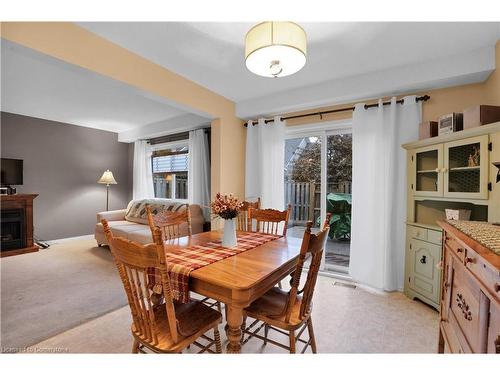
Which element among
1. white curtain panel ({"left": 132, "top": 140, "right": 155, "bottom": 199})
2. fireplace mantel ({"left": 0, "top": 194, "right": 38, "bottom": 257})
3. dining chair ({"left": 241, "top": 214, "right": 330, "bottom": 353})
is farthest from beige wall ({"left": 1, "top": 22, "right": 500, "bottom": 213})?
fireplace mantel ({"left": 0, "top": 194, "right": 38, "bottom": 257})

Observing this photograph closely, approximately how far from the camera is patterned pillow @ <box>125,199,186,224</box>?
4.15 metres

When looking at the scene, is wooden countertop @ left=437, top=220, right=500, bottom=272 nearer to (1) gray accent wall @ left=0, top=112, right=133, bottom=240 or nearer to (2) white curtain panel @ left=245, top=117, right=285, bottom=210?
(2) white curtain panel @ left=245, top=117, right=285, bottom=210

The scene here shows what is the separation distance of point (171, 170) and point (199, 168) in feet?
3.90

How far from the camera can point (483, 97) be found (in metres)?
2.28

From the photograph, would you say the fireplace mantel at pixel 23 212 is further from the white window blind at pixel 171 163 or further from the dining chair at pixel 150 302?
the dining chair at pixel 150 302

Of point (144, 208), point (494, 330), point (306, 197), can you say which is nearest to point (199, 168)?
point (144, 208)

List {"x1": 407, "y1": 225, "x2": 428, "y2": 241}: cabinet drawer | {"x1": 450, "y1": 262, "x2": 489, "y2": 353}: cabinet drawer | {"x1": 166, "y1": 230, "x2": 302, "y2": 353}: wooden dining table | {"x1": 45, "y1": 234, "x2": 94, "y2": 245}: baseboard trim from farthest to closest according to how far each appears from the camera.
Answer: {"x1": 45, "y1": 234, "x2": 94, "y2": 245}: baseboard trim < {"x1": 407, "y1": 225, "x2": 428, "y2": 241}: cabinet drawer < {"x1": 166, "y1": 230, "x2": 302, "y2": 353}: wooden dining table < {"x1": 450, "y1": 262, "x2": 489, "y2": 353}: cabinet drawer

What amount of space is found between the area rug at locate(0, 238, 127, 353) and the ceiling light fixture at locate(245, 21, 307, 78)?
8.28 feet

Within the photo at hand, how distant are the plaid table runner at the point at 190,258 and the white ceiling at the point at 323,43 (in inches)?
66.3

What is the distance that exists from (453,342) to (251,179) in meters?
2.75

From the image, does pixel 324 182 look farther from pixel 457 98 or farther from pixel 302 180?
pixel 457 98

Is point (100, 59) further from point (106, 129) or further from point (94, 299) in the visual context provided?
point (106, 129)

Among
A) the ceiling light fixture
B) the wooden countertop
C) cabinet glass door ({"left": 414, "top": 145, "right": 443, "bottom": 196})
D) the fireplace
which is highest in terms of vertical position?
the ceiling light fixture
